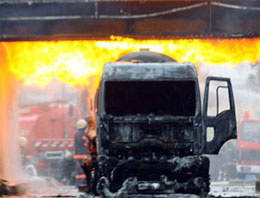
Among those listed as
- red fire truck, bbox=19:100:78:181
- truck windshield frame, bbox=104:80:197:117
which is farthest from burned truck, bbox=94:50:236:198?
red fire truck, bbox=19:100:78:181

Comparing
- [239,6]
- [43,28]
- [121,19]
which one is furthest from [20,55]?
[239,6]

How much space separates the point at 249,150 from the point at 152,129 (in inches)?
276

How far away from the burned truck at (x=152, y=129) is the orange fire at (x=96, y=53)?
10.2 ft

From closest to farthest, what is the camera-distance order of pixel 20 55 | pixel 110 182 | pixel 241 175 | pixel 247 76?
pixel 110 182 < pixel 20 55 < pixel 241 175 < pixel 247 76

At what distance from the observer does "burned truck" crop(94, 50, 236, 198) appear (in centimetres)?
1171

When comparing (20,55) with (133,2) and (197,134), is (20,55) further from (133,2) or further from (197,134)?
(197,134)

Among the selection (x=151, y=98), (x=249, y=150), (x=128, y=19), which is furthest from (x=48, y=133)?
(x=151, y=98)

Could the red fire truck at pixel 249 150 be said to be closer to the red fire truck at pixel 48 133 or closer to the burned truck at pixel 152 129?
the burned truck at pixel 152 129

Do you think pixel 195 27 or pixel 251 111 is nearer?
pixel 195 27

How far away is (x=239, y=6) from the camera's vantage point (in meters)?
14.2

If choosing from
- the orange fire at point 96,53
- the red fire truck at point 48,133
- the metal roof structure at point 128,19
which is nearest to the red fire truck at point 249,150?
the orange fire at point 96,53

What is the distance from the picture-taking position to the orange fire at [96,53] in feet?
50.9

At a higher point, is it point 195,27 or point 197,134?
point 195,27

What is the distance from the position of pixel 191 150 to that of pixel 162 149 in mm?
579
